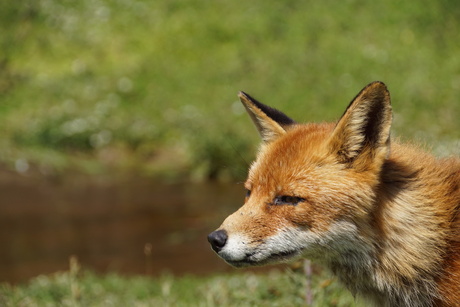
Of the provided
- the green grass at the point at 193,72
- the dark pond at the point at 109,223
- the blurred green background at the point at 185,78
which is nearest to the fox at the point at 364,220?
the dark pond at the point at 109,223

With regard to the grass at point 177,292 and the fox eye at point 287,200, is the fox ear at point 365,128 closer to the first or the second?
the fox eye at point 287,200

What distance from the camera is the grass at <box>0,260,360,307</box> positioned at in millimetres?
5375

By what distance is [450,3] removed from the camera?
19.8 meters

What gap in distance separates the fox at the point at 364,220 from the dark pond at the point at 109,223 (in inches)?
276

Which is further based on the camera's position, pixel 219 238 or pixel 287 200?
pixel 287 200

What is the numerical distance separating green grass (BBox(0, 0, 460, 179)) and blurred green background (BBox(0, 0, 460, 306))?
1.5 inches

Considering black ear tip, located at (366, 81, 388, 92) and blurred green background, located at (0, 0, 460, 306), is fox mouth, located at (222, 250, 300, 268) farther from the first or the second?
blurred green background, located at (0, 0, 460, 306)

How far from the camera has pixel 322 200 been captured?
3984mm

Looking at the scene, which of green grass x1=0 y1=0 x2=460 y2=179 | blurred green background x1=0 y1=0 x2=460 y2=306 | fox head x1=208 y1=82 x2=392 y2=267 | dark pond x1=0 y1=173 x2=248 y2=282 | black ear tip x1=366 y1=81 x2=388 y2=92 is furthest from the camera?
green grass x1=0 y1=0 x2=460 y2=179

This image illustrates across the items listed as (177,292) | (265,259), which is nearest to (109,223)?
(177,292)

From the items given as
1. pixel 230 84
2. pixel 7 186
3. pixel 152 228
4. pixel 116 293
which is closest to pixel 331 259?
pixel 116 293

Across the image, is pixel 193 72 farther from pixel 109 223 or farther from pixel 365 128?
pixel 365 128

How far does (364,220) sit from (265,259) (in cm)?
59

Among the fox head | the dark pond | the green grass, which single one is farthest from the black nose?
the green grass
